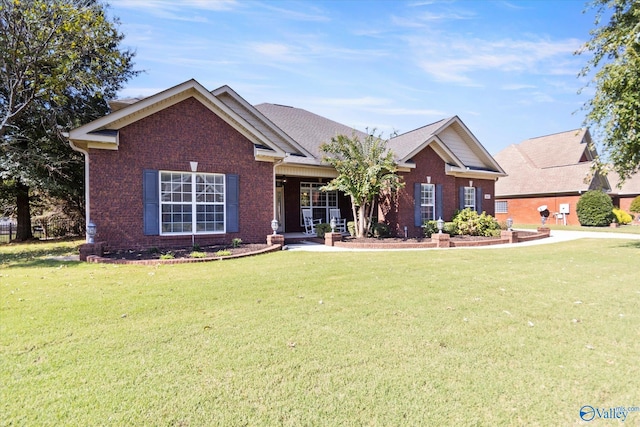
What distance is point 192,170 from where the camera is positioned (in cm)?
1096

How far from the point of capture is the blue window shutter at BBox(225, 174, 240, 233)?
1159 cm

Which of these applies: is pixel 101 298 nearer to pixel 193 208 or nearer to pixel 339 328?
pixel 339 328

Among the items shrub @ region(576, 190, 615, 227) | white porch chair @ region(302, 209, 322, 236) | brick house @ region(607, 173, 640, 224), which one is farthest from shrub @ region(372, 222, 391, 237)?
A: brick house @ region(607, 173, 640, 224)

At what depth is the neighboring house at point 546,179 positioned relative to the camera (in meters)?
25.9

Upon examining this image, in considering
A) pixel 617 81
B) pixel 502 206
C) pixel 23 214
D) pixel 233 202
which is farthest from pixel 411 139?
pixel 23 214

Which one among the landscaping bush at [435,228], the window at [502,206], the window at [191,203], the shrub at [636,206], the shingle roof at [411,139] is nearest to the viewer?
the window at [191,203]

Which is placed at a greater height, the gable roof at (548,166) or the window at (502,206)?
the gable roof at (548,166)

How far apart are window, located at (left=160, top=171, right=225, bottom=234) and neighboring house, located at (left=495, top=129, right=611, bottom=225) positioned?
2431 centimetres

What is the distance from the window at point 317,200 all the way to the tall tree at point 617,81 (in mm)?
10411

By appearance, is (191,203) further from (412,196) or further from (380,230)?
(412,196)

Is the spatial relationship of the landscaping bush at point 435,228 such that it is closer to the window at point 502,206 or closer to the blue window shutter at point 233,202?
the blue window shutter at point 233,202
